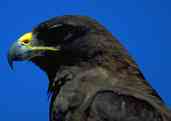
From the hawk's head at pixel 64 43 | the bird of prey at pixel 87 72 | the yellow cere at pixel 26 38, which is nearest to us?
the bird of prey at pixel 87 72

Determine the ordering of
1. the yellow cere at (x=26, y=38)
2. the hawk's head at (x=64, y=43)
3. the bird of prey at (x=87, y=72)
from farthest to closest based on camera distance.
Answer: the yellow cere at (x=26, y=38)
the hawk's head at (x=64, y=43)
the bird of prey at (x=87, y=72)

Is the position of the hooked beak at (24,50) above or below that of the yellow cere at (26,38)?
below

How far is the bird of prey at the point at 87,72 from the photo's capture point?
8297 millimetres

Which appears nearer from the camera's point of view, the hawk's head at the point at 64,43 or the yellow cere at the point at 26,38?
the hawk's head at the point at 64,43

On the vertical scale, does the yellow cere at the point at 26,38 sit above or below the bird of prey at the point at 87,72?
above

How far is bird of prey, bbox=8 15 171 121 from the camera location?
8.30m

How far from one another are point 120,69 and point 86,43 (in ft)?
1.68

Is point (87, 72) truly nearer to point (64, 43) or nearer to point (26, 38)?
point (64, 43)

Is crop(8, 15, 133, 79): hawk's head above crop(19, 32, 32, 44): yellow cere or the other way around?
the other way around

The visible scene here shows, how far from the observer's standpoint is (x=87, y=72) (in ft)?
29.0

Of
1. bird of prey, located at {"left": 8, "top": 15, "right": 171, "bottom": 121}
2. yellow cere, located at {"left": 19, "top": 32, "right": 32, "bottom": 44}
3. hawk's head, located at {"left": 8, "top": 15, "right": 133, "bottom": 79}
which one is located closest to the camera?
bird of prey, located at {"left": 8, "top": 15, "right": 171, "bottom": 121}

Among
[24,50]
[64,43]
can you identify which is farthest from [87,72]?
[24,50]

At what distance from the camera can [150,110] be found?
8234mm

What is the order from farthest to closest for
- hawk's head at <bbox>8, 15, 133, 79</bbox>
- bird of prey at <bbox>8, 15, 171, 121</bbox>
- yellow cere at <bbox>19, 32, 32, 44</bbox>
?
1. yellow cere at <bbox>19, 32, 32, 44</bbox>
2. hawk's head at <bbox>8, 15, 133, 79</bbox>
3. bird of prey at <bbox>8, 15, 171, 121</bbox>
